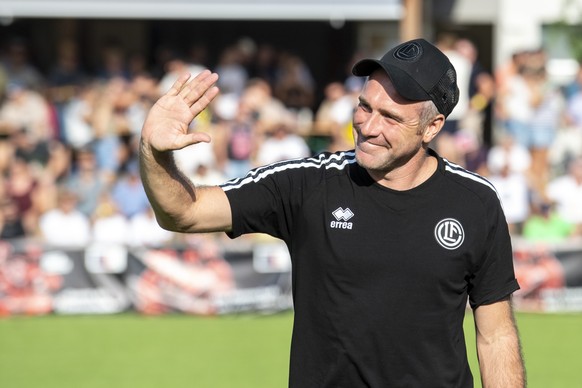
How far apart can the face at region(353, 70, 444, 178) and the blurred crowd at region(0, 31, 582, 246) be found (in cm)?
878

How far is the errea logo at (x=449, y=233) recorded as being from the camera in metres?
3.74

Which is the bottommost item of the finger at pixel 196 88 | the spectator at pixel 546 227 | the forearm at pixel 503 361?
the forearm at pixel 503 361

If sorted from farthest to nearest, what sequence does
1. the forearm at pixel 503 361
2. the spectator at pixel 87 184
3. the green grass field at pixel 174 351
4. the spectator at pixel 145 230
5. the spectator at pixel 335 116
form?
1. the spectator at pixel 335 116
2. the spectator at pixel 87 184
3. the spectator at pixel 145 230
4. the green grass field at pixel 174 351
5. the forearm at pixel 503 361

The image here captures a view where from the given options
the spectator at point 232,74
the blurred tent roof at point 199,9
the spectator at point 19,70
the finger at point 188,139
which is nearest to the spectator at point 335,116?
the blurred tent roof at point 199,9

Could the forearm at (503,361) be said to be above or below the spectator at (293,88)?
below

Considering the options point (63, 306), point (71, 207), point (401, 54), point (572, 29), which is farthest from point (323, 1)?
point (401, 54)

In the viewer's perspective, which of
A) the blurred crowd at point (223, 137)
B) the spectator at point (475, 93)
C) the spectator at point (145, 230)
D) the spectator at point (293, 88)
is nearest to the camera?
the spectator at point (145, 230)

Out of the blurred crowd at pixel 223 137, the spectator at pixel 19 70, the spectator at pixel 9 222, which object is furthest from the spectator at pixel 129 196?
the spectator at pixel 19 70

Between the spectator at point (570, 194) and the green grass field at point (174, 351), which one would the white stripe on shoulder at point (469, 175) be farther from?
the spectator at point (570, 194)

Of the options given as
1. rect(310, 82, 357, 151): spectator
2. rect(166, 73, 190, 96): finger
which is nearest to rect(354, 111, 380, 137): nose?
rect(166, 73, 190, 96): finger

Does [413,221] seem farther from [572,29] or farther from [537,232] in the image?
[572,29]

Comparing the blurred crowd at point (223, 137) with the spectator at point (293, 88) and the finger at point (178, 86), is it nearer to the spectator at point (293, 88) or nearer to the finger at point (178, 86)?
the spectator at point (293, 88)

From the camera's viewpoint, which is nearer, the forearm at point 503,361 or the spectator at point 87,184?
the forearm at point 503,361

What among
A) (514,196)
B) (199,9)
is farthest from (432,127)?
(199,9)
